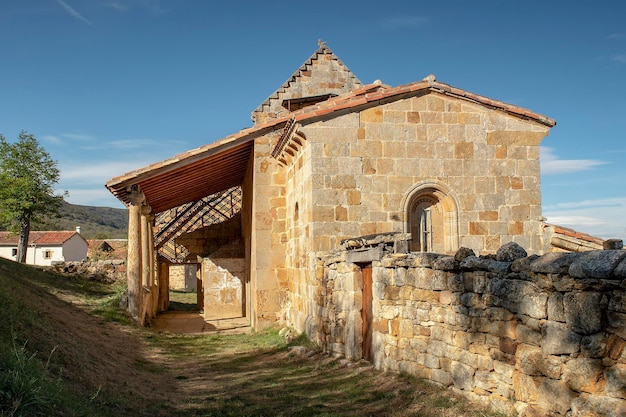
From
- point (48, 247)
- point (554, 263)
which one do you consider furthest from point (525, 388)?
point (48, 247)

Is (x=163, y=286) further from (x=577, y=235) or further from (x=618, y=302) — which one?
(x=618, y=302)

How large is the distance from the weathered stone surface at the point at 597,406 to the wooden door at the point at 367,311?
4125 mm

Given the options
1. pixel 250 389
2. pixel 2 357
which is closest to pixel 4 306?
pixel 2 357

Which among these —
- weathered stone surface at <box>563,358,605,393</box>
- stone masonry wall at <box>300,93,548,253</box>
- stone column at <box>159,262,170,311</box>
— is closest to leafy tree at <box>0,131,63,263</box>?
stone column at <box>159,262,170,311</box>

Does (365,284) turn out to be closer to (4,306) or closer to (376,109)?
(376,109)

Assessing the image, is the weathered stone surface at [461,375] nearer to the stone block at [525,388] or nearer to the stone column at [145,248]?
the stone block at [525,388]

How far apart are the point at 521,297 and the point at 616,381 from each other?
46.2 inches

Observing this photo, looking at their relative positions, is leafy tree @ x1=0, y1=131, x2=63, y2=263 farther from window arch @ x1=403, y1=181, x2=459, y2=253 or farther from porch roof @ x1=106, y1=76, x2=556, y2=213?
window arch @ x1=403, y1=181, x2=459, y2=253

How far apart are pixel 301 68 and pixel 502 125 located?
8.85 metres

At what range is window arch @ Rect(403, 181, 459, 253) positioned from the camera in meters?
11.0

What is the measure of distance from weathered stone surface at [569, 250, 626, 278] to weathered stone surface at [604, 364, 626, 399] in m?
0.65

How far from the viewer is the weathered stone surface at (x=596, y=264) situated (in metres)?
3.89

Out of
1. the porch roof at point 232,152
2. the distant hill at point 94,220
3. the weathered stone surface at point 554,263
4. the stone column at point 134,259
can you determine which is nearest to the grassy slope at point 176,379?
the weathered stone surface at point 554,263

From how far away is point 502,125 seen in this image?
444 inches
